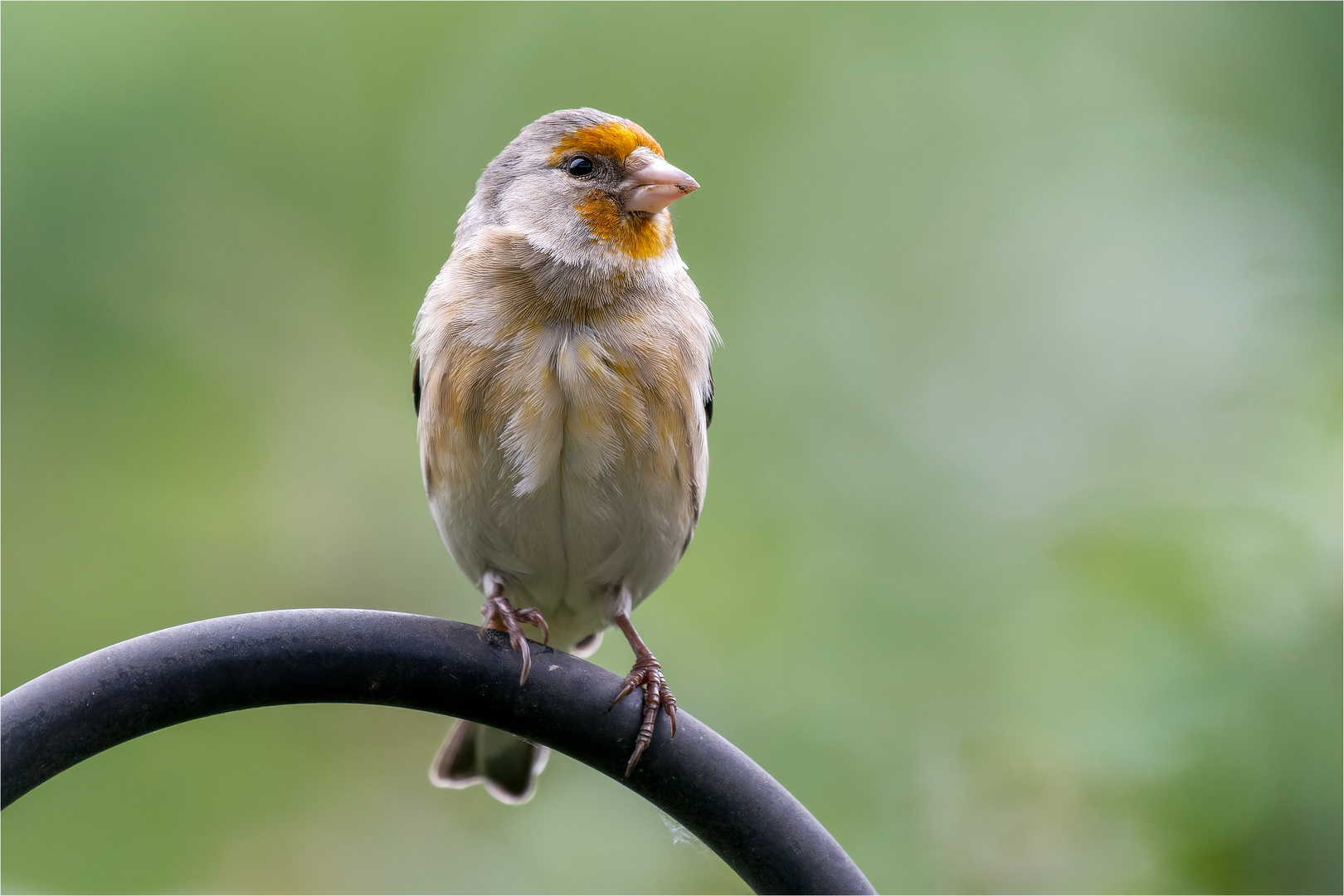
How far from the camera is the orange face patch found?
281 centimetres

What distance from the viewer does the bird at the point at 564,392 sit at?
259cm

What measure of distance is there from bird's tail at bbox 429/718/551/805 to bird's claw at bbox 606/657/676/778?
68cm

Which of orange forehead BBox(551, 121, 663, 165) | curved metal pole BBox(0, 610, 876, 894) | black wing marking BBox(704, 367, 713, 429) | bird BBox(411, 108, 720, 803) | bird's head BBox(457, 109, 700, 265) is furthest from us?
black wing marking BBox(704, 367, 713, 429)

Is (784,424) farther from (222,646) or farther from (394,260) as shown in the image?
(222,646)

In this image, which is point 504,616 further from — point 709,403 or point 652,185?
point 652,185

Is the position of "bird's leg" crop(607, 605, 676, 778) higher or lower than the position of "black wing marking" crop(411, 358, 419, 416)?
lower

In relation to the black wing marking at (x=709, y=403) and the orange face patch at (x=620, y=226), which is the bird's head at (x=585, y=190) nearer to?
the orange face patch at (x=620, y=226)

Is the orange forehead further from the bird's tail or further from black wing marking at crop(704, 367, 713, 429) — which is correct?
the bird's tail

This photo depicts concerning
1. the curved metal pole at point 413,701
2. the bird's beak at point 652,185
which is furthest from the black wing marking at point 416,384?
the curved metal pole at point 413,701

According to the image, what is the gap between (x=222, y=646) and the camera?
5.69 feet

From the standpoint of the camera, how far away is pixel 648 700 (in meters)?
2.18

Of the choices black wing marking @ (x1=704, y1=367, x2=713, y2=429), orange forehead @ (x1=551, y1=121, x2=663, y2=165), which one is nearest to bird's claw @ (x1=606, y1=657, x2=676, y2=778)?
black wing marking @ (x1=704, y1=367, x2=713, y2=429)

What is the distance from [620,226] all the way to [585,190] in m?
0.16

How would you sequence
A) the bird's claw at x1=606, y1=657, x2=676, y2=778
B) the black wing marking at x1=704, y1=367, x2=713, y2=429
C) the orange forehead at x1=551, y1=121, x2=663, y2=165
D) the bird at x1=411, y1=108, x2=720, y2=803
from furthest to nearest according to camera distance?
the black wing marking at x1=704, y1=367, x2=713, y2=429 < the orange forehead at x1=551, y1=121, x2=663, y2=165 < the bird at x1=411, y1=108, x2=720, y2=803 < the bird's claw at x1=606, y1=657, x2=676, y2=778
